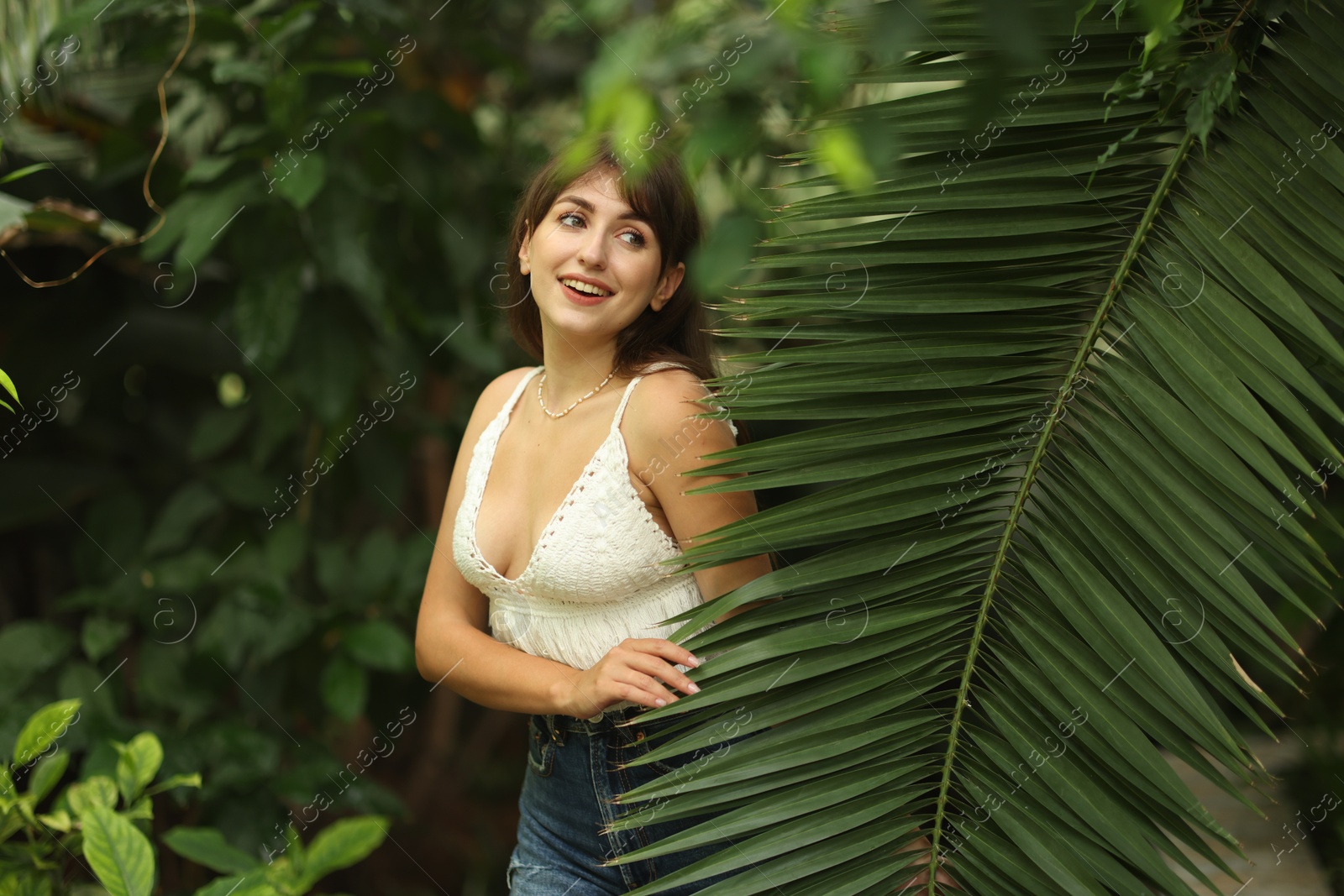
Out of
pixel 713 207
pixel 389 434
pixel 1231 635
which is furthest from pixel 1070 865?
pixel 713 207

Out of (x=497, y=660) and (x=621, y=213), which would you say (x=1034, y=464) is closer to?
(x=621, y=213)

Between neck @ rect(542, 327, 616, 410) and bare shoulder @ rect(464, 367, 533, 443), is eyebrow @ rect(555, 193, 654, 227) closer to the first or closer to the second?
neck @ rect(542, 327, 616, 410)

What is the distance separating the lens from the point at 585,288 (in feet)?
3.88

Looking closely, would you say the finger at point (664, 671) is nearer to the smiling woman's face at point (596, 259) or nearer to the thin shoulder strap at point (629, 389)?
the thin shoulder strap at point (629, 389)

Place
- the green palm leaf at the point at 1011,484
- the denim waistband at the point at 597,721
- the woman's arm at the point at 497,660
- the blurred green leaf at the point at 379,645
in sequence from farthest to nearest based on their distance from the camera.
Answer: the blurred green leaf at the point at 379,645 → the denim waistband at the point at 597,721 → the woman's arm at the point at 497,660 → the green palm leaf at the point at 1011,484

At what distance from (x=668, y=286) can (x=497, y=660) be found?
478mm

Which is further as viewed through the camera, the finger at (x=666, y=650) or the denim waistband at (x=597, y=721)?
the denim waistband at (x=597, y=721)

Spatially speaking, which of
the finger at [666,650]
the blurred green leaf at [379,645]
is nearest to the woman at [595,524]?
the finger at [666,650]

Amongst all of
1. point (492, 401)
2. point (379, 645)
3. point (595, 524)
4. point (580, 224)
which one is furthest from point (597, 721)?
point (379, 645)

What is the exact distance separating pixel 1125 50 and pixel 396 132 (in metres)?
1.64

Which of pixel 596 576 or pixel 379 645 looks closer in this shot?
pixel 596 576

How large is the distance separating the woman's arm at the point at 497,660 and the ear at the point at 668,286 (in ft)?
0.85

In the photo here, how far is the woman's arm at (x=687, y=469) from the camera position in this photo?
1.13 m

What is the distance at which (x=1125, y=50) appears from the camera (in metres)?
1.02
